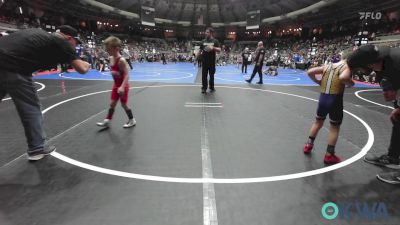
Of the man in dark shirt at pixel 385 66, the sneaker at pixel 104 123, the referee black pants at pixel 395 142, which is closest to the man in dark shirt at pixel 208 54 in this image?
the sneaker at pixel 104 123

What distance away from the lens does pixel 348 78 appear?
3.10 metres

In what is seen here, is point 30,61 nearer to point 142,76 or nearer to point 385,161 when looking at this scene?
point 385,161

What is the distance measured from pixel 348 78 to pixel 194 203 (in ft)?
7.18

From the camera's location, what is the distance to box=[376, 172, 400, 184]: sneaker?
3.19 m

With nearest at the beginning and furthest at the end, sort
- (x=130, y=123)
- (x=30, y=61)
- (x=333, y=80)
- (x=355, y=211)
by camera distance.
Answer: (x=355, y=211) < (x=30, y=61) < (x=333, y=80) < (x=130, y=123)

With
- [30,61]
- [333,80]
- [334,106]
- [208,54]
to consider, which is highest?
[208,54]

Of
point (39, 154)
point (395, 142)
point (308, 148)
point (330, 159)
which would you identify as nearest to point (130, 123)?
point (39, 154)

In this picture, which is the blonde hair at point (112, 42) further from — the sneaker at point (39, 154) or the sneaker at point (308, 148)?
the sneaker at point (308, 148)

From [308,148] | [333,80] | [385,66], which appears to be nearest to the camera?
[385,66]

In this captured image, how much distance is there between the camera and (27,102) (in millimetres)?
3479

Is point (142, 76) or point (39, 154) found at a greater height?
point (142, 76)

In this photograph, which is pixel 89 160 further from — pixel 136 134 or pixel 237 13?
pixel 237 13

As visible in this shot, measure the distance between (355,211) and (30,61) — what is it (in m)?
3.98

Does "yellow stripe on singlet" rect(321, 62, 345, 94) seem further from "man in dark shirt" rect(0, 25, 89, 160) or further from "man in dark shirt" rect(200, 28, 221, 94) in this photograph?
"man in dark shirt" rect(200, 28, 221, 94)
